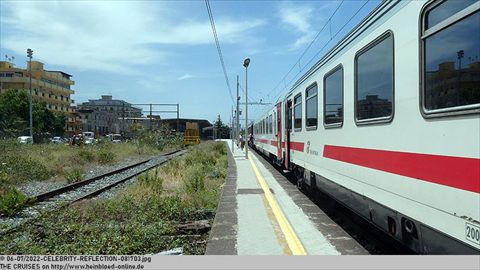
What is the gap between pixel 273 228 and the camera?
7969 millimetres

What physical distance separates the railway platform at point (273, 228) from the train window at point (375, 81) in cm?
196

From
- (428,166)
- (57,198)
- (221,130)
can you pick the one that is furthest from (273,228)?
(221,130)

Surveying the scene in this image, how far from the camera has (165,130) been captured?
57031 mm

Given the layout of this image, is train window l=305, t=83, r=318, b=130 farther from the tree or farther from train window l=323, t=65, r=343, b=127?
the tree

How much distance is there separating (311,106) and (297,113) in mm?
2336

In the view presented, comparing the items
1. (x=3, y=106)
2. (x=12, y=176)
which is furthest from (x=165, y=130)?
(x=12, y=176)

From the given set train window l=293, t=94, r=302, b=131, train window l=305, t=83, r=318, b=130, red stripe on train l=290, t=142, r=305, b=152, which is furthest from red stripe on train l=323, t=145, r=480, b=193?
train window l=293, t=94, r=302, b=131

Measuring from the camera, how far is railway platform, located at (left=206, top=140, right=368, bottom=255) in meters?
6.72

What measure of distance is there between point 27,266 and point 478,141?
16.1 ft

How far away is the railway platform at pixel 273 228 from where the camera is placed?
672 centimetres

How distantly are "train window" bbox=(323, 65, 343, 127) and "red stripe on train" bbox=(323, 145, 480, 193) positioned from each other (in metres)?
1.21

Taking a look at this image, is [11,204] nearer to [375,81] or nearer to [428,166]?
[375,81]

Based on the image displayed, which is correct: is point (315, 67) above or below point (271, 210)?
above

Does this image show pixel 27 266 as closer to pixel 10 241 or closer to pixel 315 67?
pixel 10 241
